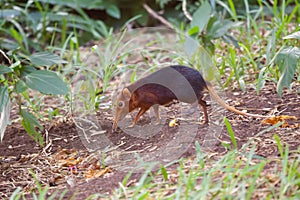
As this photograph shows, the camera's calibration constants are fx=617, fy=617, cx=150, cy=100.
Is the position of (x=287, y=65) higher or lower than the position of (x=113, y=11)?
lower

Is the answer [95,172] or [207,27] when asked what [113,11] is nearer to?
[207,27]

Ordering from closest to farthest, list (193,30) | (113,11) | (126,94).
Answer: (126,94) < (193,30) < (113,11)

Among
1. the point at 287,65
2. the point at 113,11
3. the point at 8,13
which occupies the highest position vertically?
the point at 8,13

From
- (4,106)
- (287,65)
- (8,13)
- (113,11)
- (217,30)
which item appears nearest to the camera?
(4,106)

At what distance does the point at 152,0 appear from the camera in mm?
7297

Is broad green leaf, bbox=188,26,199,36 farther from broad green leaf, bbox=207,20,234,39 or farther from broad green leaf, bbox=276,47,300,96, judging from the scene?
broad green leaf, bbox=276,47,300,96

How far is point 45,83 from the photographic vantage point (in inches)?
132

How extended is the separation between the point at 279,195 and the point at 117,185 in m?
0.79

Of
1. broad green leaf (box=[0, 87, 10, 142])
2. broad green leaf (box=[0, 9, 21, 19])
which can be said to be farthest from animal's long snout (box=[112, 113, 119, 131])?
broad green leaf (box=[0, 9, 21, 19])

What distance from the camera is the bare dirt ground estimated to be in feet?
10.3

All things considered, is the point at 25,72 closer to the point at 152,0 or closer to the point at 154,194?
the point at 154,194

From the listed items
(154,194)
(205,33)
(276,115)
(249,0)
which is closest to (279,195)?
(154,194)

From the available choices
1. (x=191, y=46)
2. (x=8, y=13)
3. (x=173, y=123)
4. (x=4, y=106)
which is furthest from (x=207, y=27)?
(x=8, y=13)

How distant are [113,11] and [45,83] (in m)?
3.83
